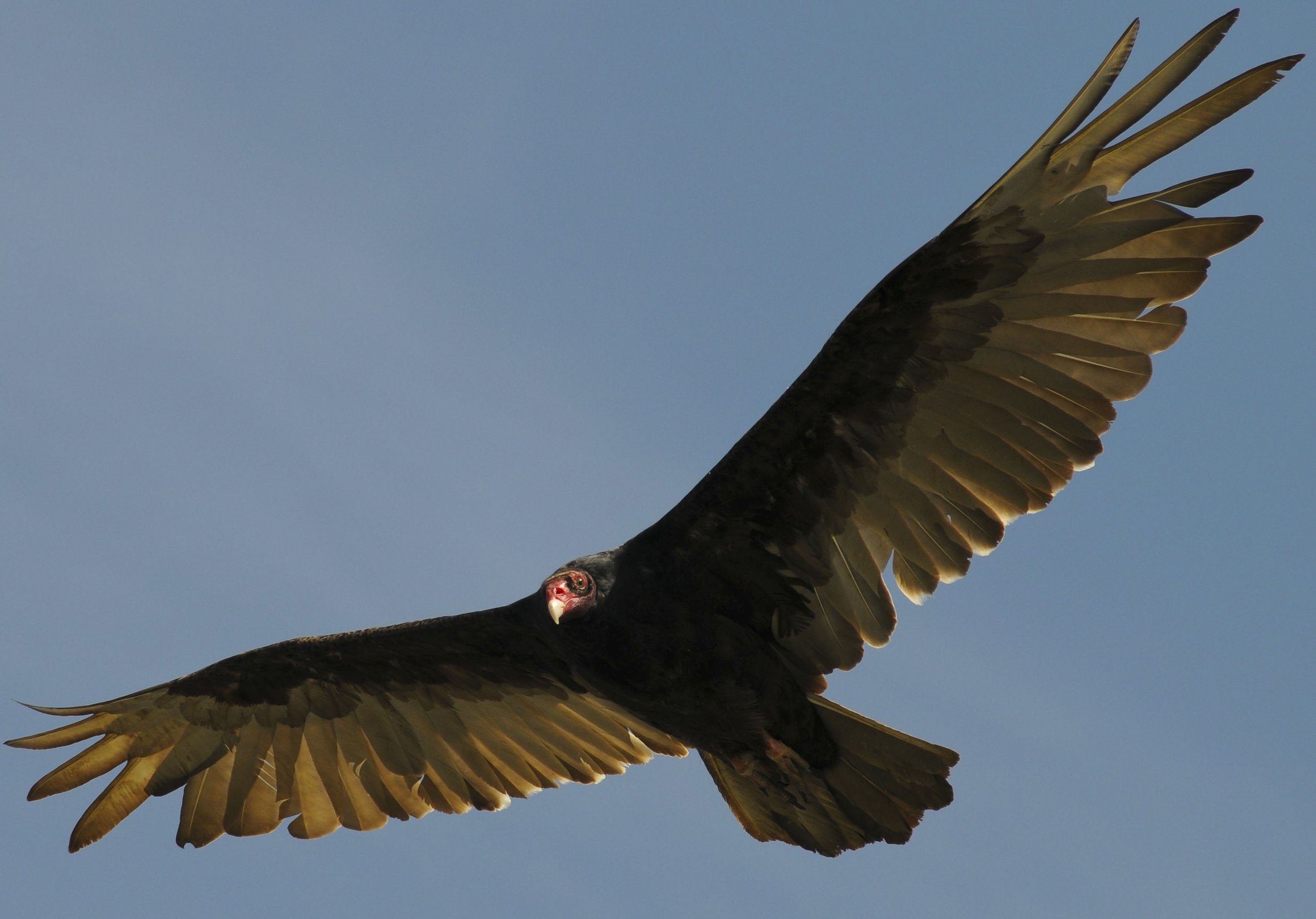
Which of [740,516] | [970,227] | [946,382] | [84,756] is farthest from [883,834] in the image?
[84,756]

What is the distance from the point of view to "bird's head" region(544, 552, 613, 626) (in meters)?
5.75

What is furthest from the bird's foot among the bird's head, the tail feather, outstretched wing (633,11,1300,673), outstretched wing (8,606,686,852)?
the bird's head

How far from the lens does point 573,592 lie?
5.77m

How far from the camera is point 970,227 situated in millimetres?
5539

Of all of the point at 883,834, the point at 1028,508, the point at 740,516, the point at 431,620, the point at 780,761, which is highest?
the point at 431,620

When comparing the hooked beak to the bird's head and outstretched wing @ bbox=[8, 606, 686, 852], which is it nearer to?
the bird's head

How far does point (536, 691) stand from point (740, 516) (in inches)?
60.5

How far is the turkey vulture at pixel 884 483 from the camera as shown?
542cm

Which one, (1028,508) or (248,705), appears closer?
(1028,508)

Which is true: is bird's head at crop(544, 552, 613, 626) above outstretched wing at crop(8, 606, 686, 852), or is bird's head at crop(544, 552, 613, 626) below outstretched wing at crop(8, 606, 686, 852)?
below

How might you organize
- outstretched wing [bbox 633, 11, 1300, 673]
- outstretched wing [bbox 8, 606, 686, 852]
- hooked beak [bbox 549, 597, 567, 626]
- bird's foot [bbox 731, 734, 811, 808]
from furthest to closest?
outstretched wing [bbox 8, 606, 686, 852] < bird's foot [bbox 731, 734, 811, 808] < hooked beak [bbox 549, 597, 567, 626] < outstretched wing [bbox 633, 11, 1300, 673]

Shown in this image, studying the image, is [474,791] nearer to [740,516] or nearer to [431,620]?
[431,620]

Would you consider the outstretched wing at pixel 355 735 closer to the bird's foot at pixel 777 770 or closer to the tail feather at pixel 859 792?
the bird's foot at pixel 777 770

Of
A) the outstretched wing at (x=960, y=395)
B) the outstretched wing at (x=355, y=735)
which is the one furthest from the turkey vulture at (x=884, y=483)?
the outstretched wing at (x=355, y=735)
